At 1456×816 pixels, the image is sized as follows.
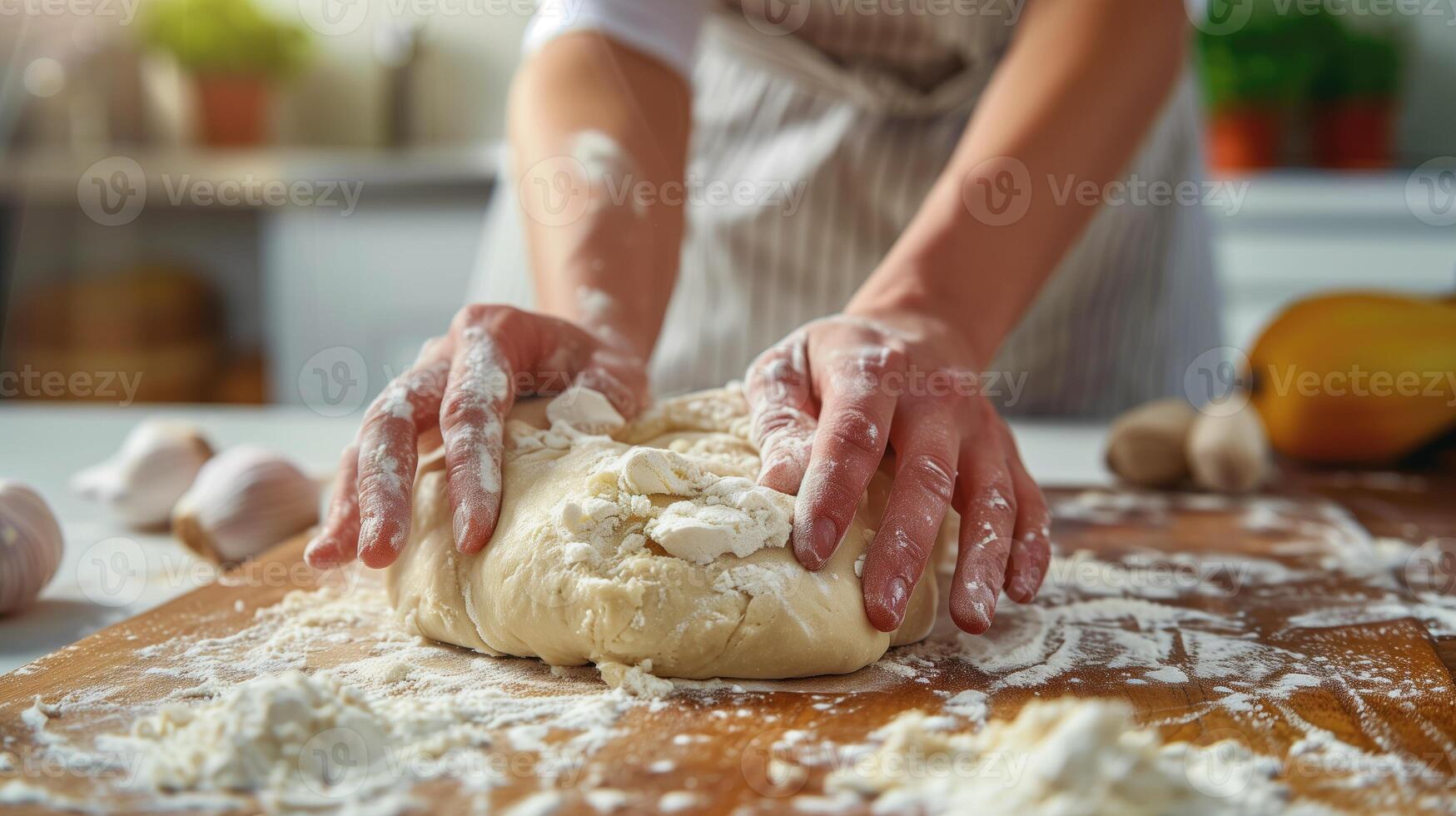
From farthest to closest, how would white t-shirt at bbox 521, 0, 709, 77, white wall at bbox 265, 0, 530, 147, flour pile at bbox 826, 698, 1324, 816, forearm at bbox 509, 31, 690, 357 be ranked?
white wall at bbox 265, 0, 530, 147, white t-shirt at bbox 521, 0, 709, 77, forearm at bbox 509, 31, 690, 357, flour pile at bbox 826, 698, 1324, 816

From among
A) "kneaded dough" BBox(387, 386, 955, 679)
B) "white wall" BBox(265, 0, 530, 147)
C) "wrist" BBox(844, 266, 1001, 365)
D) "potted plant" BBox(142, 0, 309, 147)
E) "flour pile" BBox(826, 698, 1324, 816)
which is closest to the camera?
"flour pile" BBox(826, 698, 1324, 816)

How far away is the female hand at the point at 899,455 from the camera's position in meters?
0.84

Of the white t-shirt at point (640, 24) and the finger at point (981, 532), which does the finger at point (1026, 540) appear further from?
the white t-shirt at point (640, 24)

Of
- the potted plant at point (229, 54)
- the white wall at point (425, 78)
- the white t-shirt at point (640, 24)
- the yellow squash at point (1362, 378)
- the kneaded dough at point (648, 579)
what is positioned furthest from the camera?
the white wall at point (425, 78)

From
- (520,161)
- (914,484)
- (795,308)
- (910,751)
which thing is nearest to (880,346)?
(914,484)

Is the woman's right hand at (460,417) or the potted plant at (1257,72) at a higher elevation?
the potted plant at (1257,72)

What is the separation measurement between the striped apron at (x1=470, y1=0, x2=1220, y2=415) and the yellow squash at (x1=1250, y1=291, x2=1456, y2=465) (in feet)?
0.80

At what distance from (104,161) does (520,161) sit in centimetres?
270

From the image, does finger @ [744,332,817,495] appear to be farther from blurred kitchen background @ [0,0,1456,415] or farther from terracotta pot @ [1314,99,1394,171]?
terracotta pot @ [1314,99,1394,171]

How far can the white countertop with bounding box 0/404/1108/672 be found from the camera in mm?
1050

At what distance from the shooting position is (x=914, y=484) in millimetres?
874

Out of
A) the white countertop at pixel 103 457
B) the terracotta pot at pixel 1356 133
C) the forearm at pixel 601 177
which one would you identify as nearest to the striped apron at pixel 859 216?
the white countertop at pixel 103 457

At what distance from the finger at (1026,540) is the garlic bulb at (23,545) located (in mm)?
870

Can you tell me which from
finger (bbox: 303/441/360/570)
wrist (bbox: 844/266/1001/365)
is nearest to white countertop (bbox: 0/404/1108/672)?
finger (bbox: 303/441/360/570)
